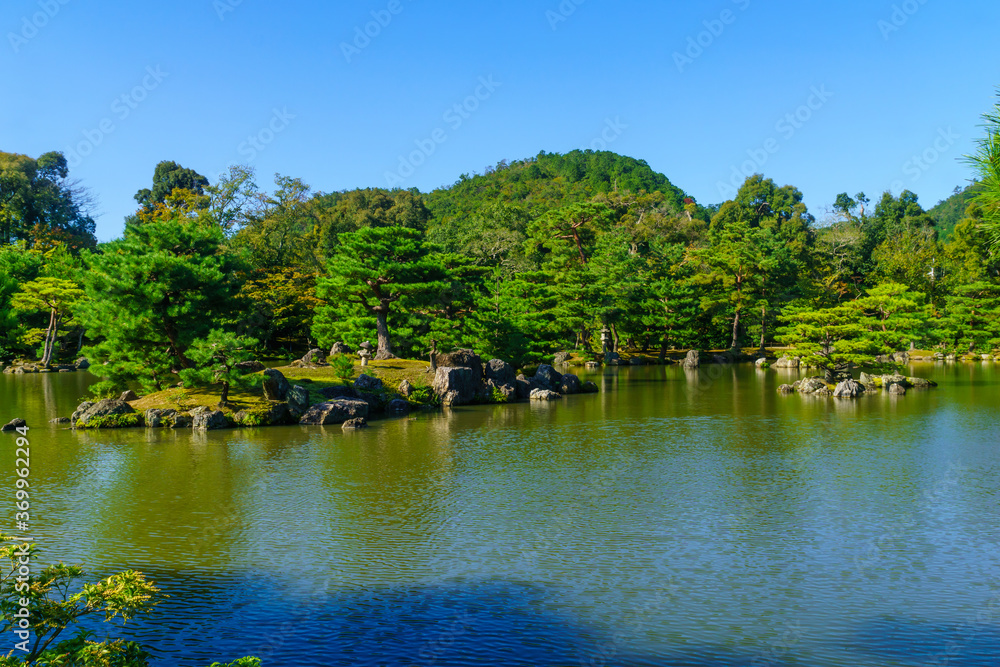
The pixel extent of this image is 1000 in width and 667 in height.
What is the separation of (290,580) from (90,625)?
2174 mm

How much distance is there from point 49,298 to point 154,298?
24.1 metres

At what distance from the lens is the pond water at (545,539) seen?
7.70 meters

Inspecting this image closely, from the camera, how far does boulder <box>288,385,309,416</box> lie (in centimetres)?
2128

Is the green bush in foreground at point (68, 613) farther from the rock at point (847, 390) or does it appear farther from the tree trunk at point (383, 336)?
the rock at point (847, 390)

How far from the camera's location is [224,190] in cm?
5619

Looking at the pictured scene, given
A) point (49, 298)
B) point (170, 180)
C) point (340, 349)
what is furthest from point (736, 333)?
point (170, 180)

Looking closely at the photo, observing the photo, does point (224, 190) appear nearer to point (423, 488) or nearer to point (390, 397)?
point (390, 397)

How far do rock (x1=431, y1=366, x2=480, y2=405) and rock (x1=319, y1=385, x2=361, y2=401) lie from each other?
3066mm

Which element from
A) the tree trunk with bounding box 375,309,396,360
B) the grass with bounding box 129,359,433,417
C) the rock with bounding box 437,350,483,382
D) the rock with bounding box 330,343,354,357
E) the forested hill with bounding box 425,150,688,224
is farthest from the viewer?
the forested hill with bounding box 425,150,688,224

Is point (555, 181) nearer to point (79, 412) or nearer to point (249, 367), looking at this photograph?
point (249, 367)

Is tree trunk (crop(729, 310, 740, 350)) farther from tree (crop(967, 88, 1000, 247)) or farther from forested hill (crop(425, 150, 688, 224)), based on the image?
tree (crop(967, 88, 1000, 247))

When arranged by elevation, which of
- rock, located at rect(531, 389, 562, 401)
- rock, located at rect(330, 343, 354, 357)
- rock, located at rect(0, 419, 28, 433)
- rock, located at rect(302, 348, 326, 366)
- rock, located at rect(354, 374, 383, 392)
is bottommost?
rock, located at rect(0, 419, 28, 433)

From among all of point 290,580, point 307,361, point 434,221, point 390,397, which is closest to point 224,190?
point 434,221

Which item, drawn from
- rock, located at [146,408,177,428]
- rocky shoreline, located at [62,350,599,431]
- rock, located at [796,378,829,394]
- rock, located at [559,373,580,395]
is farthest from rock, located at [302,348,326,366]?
rock, located at [796,378,829,394]
